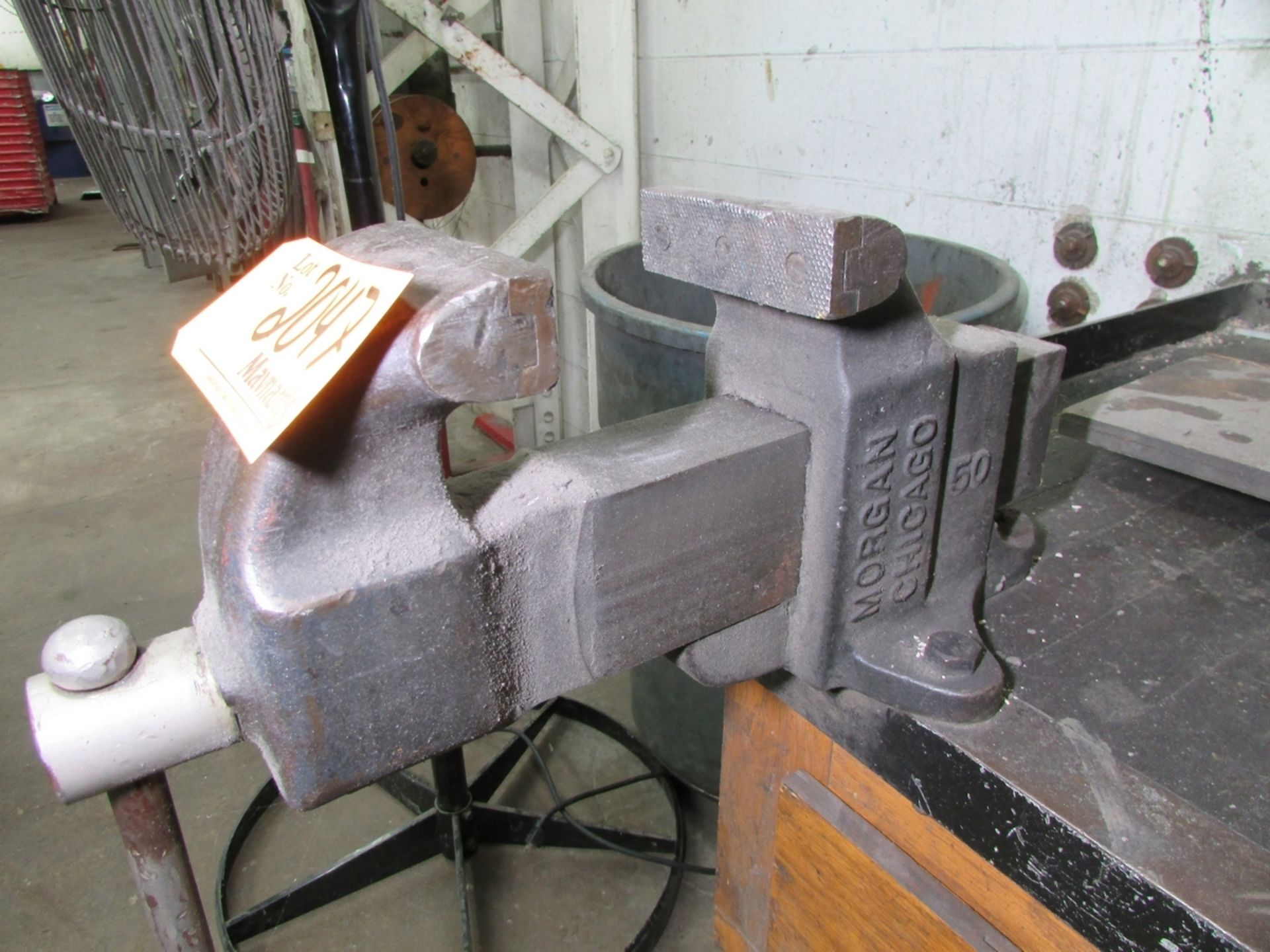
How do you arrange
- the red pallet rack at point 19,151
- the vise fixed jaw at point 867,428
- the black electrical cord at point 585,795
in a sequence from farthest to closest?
1. the red pallet rack at point 19,151
2. the black electrical cord at point 585,795
3. the vise fixed jaw at point 867,428

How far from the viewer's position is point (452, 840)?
1.43 m

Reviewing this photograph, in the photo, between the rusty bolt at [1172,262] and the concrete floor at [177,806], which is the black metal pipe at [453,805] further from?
the rusty bolt at [1172,262]

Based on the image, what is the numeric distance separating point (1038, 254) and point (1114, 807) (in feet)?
3.28

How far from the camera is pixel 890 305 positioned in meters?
0.49

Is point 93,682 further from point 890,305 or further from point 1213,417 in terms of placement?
point 1213,417

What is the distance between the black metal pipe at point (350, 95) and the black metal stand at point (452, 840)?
826 millimetres

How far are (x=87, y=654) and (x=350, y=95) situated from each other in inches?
34.7

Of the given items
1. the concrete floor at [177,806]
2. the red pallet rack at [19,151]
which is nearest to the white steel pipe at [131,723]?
the concrete floor at [177,806]

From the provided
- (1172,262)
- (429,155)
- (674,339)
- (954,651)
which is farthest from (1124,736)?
(429,155)

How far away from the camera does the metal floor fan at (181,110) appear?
914 millimetres

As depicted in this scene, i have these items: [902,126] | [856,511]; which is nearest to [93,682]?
[856,511]

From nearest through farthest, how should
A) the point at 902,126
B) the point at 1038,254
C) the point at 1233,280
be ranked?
1. the point at 1233,280
2. the point at 1038,254
3. the point at 902,126

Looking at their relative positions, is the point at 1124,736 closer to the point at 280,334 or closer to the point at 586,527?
the point at 586,527

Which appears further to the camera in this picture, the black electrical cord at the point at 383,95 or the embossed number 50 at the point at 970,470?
the black electrical cord at the point at 383,95
